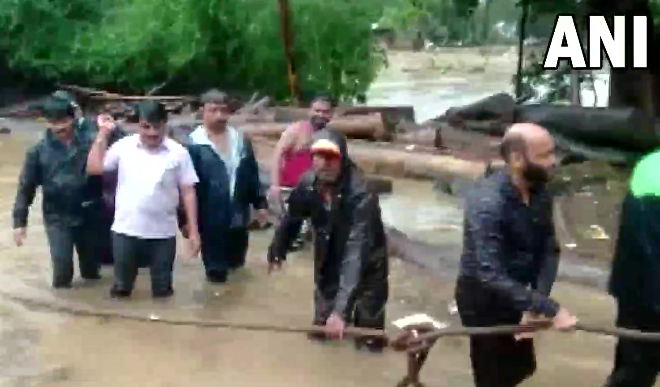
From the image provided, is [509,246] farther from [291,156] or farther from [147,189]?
[291,156]

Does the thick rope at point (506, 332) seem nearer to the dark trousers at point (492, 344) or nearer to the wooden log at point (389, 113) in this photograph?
the dark trousers at point (492, 344)

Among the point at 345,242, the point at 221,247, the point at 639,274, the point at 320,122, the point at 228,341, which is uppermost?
the point at 320,122

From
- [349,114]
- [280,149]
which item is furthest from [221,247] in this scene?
[349,114]

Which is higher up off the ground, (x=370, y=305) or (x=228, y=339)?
(x=370, y=305)

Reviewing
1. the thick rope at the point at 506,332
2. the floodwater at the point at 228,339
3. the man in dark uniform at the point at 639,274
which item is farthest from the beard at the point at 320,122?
the thick rope at the point at 506,332

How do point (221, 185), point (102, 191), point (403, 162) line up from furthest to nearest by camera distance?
point (403, 162)
point (221, 185)
point (102, 191)

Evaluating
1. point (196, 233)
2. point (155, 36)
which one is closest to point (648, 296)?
point (196, 233)

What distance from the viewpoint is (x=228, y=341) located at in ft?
26.7

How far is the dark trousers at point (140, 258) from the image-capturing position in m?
8.85

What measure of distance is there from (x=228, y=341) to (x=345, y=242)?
141cm

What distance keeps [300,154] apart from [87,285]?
2.09 meters

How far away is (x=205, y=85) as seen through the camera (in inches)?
1125

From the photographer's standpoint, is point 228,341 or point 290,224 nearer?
point 290,224

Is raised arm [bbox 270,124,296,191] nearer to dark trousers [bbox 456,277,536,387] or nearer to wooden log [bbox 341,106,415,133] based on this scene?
dark trousers [bbox 456,277,536,387]
